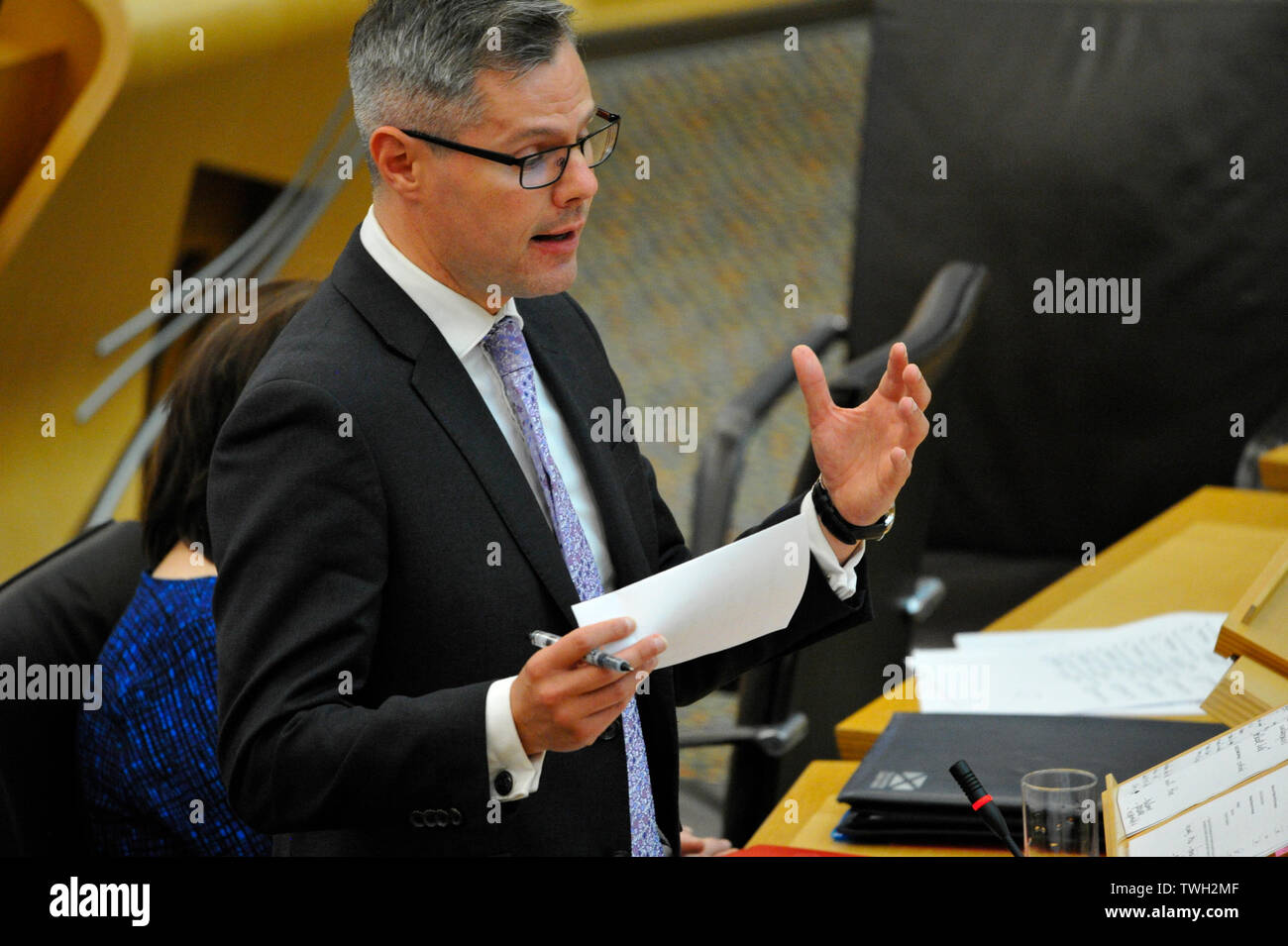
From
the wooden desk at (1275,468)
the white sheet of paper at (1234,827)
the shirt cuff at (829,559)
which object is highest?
the wooden desk at (1275,468)

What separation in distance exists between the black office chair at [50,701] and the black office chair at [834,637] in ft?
2.36

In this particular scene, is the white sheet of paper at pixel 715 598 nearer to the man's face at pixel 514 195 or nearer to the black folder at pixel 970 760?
the man's face at pixel 514 195

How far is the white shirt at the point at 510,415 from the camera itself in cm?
134

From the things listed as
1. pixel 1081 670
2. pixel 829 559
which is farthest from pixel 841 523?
pixel 1081 670

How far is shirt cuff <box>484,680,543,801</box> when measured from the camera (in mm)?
1170

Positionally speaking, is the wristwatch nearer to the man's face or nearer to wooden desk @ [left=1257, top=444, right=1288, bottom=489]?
the man's face

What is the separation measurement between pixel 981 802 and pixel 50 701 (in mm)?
982

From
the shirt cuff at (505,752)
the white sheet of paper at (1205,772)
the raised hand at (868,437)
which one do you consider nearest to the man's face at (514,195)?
the raised hand at (868,437)

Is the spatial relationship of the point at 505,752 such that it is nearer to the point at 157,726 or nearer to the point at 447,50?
the point at 447,50

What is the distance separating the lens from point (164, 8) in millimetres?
2842

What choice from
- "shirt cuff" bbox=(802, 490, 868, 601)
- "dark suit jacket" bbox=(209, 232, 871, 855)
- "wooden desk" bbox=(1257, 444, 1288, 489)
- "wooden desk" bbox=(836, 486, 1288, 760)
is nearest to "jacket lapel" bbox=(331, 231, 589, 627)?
"dark suit jacket" bbox=(209, 232, 871, 855)

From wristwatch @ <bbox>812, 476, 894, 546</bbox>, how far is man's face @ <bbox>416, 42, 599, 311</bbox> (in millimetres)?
297

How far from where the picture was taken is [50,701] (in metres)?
1.69

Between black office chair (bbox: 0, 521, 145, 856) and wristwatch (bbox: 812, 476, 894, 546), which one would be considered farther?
black office chair (bbox: 0, 521, 145, 856)
